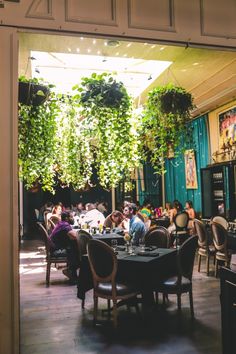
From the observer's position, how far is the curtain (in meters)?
9.76

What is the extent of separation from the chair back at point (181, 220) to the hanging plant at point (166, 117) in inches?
208

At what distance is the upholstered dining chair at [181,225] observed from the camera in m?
9.41

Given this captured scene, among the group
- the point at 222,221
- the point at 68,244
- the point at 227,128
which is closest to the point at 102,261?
the point at 68,244

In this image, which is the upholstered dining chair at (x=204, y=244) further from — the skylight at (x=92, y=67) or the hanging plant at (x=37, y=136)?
the hanging plant at (x=37, y=136)

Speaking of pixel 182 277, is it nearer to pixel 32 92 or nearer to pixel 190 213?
pixel 32 92

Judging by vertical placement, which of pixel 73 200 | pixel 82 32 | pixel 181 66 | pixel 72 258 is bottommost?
pixel 72 258

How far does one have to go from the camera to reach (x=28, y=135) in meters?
3.44

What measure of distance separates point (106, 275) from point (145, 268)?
477 millimetres

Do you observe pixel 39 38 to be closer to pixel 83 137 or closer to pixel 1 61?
pixel 1 61

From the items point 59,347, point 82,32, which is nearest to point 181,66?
point 82,32

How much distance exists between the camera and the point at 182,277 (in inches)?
184

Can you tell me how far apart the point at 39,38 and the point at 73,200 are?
1376 cm

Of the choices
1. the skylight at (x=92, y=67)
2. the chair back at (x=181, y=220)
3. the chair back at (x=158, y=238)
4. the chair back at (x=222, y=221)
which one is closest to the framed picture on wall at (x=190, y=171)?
the chair back at (x=181, y=220)

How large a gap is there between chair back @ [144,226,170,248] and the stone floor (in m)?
0.80
